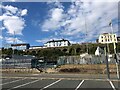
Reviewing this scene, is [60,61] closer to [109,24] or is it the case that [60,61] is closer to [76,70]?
[76,70]

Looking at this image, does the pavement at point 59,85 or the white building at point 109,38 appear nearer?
the pavement at point 59,85

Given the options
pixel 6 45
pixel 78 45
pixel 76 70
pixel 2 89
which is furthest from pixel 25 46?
pixel 2 89

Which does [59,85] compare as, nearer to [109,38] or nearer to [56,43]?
[109,38]

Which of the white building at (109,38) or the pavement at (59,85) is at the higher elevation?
the white building at (109,38)

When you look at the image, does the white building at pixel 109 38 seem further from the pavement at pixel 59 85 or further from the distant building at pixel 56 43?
the distant building at pixel 56 43

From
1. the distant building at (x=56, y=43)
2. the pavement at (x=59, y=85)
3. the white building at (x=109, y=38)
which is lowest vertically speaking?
the pavement at (x=59, y=85)

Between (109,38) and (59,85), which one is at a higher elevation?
(109,38)

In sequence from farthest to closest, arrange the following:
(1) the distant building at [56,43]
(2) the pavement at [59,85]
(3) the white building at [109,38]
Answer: (1) the distant building at [56,43] < (3) the white building at [109,38] < (2) the pavement at [59,85]

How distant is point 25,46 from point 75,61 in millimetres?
131218

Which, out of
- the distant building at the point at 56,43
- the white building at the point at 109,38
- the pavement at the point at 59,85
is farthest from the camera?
the distant building at the point at 56,43

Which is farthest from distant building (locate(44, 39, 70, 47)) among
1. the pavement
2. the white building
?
the pavement

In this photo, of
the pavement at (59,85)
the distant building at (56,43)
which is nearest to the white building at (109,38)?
the pavement at (59,85)

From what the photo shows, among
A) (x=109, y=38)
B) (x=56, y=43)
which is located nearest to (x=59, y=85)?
(x=109, y=38)

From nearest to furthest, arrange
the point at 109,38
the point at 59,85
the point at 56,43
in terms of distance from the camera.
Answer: the point at 59,85 < the point at 109,38 < the point at 56,43
